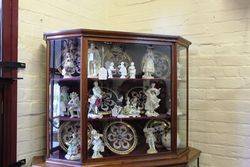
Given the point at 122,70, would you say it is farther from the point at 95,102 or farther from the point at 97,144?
the point at 97,144

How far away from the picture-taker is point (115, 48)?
1.80 m

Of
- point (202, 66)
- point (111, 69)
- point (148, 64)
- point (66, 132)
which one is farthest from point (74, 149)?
point (202, 66)

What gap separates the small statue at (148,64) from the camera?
187cm

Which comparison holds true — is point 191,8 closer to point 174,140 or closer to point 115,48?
point 115,48

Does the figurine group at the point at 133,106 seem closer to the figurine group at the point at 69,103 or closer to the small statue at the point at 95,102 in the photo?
the small statue at the point at 95,102

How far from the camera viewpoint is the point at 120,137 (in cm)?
185

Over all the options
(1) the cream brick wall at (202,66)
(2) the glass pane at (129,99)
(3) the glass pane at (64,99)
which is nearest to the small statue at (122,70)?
(2) the glass pane at (129,99)

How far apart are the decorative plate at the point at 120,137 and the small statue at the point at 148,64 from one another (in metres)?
0.35

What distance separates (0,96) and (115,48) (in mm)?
713

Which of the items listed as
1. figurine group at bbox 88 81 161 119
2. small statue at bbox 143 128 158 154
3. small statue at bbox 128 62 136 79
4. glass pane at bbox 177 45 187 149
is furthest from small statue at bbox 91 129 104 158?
glass pane at bbox 177 45 187 149

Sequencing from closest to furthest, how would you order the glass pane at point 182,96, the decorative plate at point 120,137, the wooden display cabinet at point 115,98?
1. the wooden display cabinet at point 115,98
2. the decorative plate at point 120,137
3. the glass pane at point 182,96

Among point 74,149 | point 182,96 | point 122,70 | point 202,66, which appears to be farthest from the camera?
point 202,66

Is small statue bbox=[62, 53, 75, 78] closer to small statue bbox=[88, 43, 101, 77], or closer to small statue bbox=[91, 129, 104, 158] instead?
small statue bbox=[88, 43, 101, 77]

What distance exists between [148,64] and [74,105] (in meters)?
0.53
